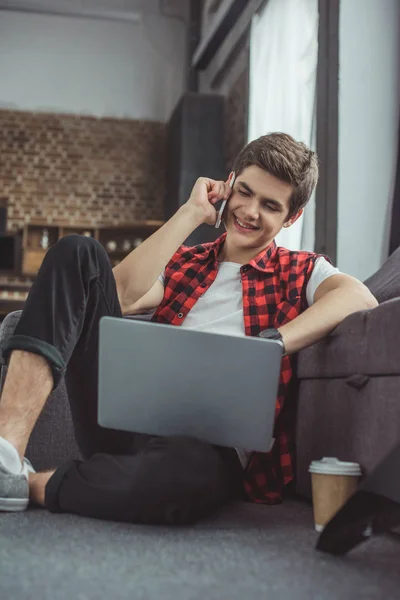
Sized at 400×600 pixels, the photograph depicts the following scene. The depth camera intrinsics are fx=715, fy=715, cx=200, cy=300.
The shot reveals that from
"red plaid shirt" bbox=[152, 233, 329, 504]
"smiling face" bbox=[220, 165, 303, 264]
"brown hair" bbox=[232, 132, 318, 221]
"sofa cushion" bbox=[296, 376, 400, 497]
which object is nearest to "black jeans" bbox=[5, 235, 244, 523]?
"red plaid shirt" bbox=[152, 233, 329, 504]

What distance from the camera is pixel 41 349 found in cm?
145

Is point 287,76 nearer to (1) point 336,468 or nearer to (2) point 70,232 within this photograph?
(2) point 70,232

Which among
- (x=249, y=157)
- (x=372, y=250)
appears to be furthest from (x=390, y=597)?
(x=372, y=250)

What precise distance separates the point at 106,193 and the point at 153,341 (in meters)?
6.36

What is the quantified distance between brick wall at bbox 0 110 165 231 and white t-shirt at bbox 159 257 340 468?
5.60 metres

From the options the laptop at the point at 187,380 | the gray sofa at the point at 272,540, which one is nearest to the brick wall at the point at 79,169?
the gray sofa at the point at 272,540

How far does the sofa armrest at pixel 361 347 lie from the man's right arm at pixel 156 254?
442 millimetres

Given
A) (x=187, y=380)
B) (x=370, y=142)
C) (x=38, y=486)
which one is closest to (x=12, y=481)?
(x=38, y=486)

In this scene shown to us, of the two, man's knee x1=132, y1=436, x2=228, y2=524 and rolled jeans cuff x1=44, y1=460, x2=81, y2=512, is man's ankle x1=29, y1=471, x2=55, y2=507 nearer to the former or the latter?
rolled jeans cuff x1=44, y1=460, x2=81, y2=512

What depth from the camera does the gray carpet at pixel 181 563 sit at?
99 cm

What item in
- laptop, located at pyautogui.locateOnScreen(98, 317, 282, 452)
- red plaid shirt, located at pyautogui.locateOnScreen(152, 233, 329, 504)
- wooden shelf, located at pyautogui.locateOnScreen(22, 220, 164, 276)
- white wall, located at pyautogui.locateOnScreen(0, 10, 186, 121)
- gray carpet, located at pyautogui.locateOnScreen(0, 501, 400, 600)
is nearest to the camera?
gray carpet, located at pyautogui.locateOnScreen(0, 501, 400, 600)

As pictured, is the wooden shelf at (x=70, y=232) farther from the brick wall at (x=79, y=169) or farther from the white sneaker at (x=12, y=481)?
the white sneaker at (x=12, y=481)

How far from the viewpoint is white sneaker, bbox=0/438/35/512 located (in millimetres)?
1399

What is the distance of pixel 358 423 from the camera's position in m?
1.54
